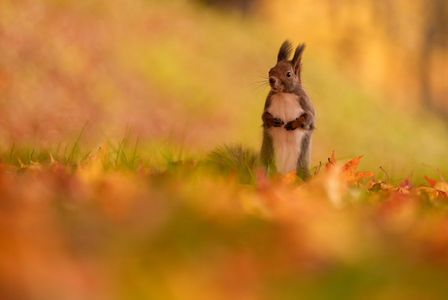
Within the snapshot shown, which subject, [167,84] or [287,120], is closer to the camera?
[287,120]

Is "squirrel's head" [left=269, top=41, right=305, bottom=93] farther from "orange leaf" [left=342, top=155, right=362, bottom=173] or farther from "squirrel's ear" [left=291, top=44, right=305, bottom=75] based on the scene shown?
"orange leaf" [left=342, top=155, right=362, bottom=173]

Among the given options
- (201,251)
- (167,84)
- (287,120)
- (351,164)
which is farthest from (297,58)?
(167,84)

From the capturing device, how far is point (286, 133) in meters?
3.88

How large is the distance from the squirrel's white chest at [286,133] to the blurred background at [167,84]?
120 inches

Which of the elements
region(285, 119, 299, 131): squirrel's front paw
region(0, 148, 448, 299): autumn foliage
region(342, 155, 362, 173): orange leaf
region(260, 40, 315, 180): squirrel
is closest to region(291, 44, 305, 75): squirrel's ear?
region(260, 40, 315, 180): squirrel

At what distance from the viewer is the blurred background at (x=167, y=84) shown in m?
9.84

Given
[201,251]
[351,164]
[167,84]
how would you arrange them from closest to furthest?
[201,251] → [351,164] → [167,84]

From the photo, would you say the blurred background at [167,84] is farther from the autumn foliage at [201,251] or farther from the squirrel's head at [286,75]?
the autumn foliage at [201,251]

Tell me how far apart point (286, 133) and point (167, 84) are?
25.9ft

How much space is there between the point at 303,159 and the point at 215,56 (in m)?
9.47

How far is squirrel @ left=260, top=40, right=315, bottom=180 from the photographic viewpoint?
12.6ft

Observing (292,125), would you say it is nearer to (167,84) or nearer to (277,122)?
(277,122)

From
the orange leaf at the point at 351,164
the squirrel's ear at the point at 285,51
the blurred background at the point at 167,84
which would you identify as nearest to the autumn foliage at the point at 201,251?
the orange leaf at the point at 351,164

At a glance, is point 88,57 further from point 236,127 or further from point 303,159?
point 303,159
